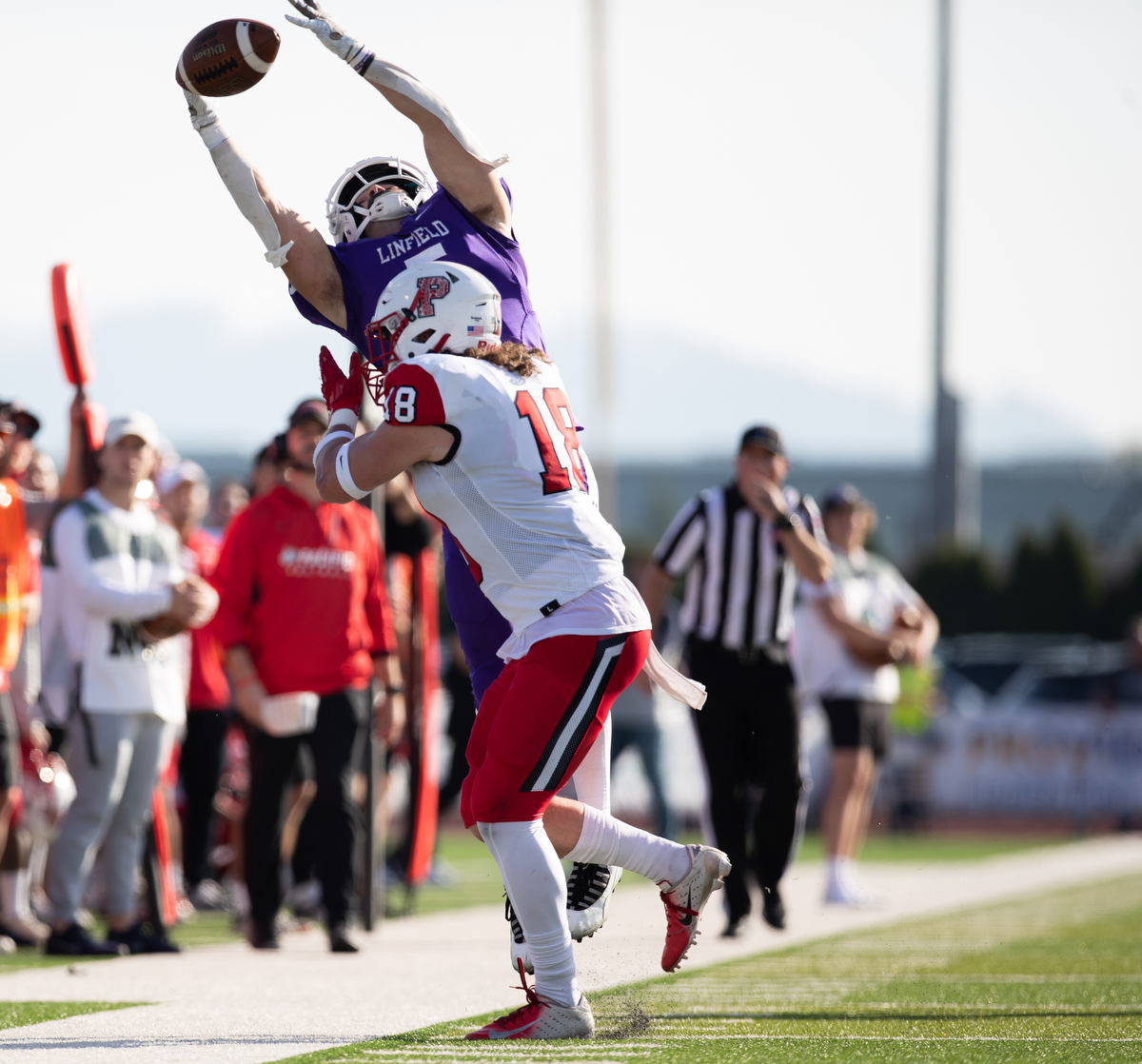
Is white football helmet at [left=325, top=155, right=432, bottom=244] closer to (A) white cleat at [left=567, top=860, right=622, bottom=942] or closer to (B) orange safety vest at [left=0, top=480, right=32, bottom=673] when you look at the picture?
(A) white cleat at [left=567, top=860, right=622, bottom=942]

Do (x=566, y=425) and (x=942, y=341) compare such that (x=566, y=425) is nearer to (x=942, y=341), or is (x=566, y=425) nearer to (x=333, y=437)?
(x=333, y=437)

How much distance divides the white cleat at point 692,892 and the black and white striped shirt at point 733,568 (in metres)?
3.27

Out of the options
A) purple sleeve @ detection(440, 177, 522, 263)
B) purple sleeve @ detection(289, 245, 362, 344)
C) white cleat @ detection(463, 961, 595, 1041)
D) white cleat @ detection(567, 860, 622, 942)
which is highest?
purple sleeve @ detection(440, 177, 522, 263)

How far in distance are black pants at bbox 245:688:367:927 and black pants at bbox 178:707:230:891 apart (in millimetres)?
2323

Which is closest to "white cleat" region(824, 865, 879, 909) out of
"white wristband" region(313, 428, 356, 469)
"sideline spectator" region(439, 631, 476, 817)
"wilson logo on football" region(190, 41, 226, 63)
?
"sideline spectator" region(439, 631, 476, 817)

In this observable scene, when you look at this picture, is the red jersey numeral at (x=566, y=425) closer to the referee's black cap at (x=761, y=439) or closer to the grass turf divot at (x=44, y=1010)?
the grass turf divot at (x=44, y=1010)

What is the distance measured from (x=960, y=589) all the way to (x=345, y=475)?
25232mm

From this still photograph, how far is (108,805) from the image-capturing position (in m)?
7.13

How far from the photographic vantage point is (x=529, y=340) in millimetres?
5230

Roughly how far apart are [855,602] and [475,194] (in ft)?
18.4

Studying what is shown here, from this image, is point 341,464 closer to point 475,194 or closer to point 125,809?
point 475,194

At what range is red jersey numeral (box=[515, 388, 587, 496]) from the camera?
4504mm

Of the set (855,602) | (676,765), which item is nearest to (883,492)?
(676,765)

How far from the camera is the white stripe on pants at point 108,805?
23.2 feet
